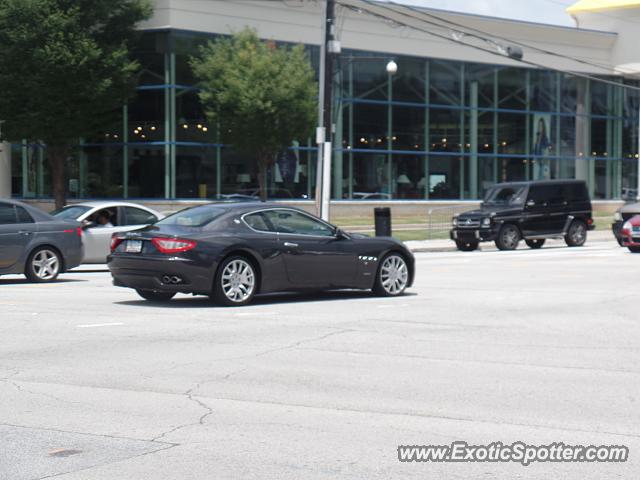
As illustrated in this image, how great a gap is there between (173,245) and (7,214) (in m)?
5.43

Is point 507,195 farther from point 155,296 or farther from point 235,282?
point 235,282

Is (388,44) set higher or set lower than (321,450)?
higher

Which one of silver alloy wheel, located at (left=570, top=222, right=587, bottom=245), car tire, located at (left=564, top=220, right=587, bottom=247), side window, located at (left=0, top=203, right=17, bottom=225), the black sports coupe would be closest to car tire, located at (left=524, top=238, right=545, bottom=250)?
car tire, located at (left=564, top=220, right=587, bottom=247)

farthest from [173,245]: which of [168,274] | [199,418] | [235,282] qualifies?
[199,418]

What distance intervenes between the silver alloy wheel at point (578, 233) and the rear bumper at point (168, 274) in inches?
862

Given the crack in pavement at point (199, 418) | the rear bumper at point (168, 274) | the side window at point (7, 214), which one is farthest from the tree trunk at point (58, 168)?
the crack in pavement at point (199, 418)

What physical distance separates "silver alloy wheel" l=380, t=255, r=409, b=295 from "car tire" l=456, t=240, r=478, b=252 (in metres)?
16.6

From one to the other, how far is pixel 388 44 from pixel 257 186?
975cm

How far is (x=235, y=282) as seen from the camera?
15.5 metres

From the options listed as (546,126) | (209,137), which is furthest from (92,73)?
(546,126)

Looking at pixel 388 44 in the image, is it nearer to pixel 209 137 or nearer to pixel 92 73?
pixel 209 137

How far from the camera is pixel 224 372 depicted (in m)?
10.1

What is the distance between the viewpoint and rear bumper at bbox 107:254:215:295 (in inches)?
593

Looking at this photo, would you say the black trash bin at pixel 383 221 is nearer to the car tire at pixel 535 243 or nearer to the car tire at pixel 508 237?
the car tire at pixel 508 237
